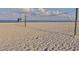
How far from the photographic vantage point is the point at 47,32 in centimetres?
178

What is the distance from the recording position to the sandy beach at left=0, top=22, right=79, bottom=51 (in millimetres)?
1767

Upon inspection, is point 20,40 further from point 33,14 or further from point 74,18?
point 74,18

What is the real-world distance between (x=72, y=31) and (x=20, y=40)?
0.64 metres

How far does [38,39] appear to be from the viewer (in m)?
1.84

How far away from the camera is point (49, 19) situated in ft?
5.01

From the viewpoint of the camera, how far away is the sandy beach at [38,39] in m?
1.77
